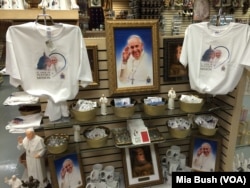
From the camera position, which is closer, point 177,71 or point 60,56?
point 60,56

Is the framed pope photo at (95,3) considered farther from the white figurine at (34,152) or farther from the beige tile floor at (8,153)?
the white figurine at (34,152)

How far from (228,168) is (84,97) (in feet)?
5.29

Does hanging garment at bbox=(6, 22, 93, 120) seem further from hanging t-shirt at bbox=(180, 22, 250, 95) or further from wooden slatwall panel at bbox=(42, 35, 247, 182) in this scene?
hanging t-shirt at bbox=(180, 22, 250, 95)

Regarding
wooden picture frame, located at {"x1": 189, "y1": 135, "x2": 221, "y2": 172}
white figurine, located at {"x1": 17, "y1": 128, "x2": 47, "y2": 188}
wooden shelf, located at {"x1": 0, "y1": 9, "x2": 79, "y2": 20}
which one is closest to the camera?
white figurine, located at {"x1": 17, "y1": 128, "x2": 47, "y2": 188}

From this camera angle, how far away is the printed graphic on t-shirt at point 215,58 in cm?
178

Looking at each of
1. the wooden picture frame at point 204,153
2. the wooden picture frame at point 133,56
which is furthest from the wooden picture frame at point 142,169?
the wooden picture frame at point 133,56

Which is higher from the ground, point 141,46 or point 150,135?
point 141,46

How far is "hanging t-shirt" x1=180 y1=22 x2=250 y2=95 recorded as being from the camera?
68.2 inches

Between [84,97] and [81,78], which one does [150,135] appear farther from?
[81,78]

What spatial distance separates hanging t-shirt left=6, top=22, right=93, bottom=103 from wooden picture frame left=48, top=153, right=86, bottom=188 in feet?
1.92

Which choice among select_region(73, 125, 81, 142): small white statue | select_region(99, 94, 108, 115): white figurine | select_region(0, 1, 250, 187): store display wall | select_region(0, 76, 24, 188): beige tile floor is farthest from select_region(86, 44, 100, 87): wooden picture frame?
select_region(0, 76, 24, 188): beige tile floor

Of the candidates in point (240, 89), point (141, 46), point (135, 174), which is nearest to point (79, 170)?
point (135, 174)

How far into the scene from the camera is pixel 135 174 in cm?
214

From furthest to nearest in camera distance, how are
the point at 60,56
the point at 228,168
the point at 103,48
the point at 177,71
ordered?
the point at 228,168, the point at 177,71, the point at 103,48, the point at 60,56
